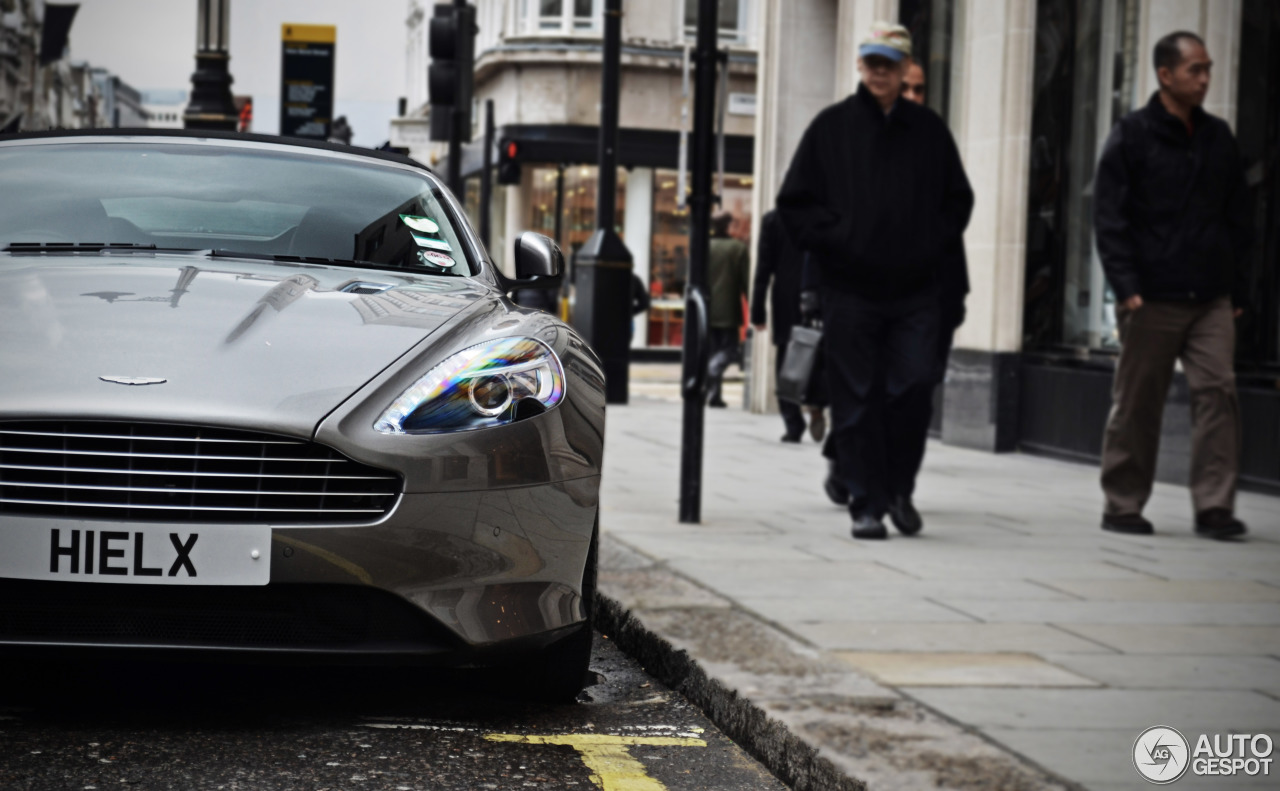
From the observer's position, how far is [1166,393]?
23.5 feet

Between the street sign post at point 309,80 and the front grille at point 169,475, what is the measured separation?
1803 cm

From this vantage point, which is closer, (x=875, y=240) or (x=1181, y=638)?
(x=1181, y=638)

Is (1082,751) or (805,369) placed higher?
(805,369)

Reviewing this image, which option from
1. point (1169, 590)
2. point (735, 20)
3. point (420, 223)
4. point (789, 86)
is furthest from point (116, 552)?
point (735, 20)

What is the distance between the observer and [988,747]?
3461mm

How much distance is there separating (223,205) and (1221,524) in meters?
4.34

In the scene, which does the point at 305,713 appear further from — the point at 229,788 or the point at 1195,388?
the point at 1195,388

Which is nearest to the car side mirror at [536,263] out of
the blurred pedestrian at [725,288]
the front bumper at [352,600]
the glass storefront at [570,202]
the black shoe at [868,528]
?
the front bumper at [352,600]

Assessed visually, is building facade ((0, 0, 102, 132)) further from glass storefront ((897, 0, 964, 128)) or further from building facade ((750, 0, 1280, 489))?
building facade ((750, 0, 1280, 489))

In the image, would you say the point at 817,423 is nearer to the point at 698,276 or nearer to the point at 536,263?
the point at 698,276

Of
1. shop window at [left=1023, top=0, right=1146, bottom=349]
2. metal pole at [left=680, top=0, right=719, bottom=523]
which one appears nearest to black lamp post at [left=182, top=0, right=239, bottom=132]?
shop window at [left=1023, top=0, right=1146, bottom=349]

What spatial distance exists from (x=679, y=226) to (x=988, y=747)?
28445 mm

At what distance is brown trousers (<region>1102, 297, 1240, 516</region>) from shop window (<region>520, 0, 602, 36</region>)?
25.7 m

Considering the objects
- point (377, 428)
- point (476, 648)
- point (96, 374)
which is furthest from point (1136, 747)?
point (96, 374)
